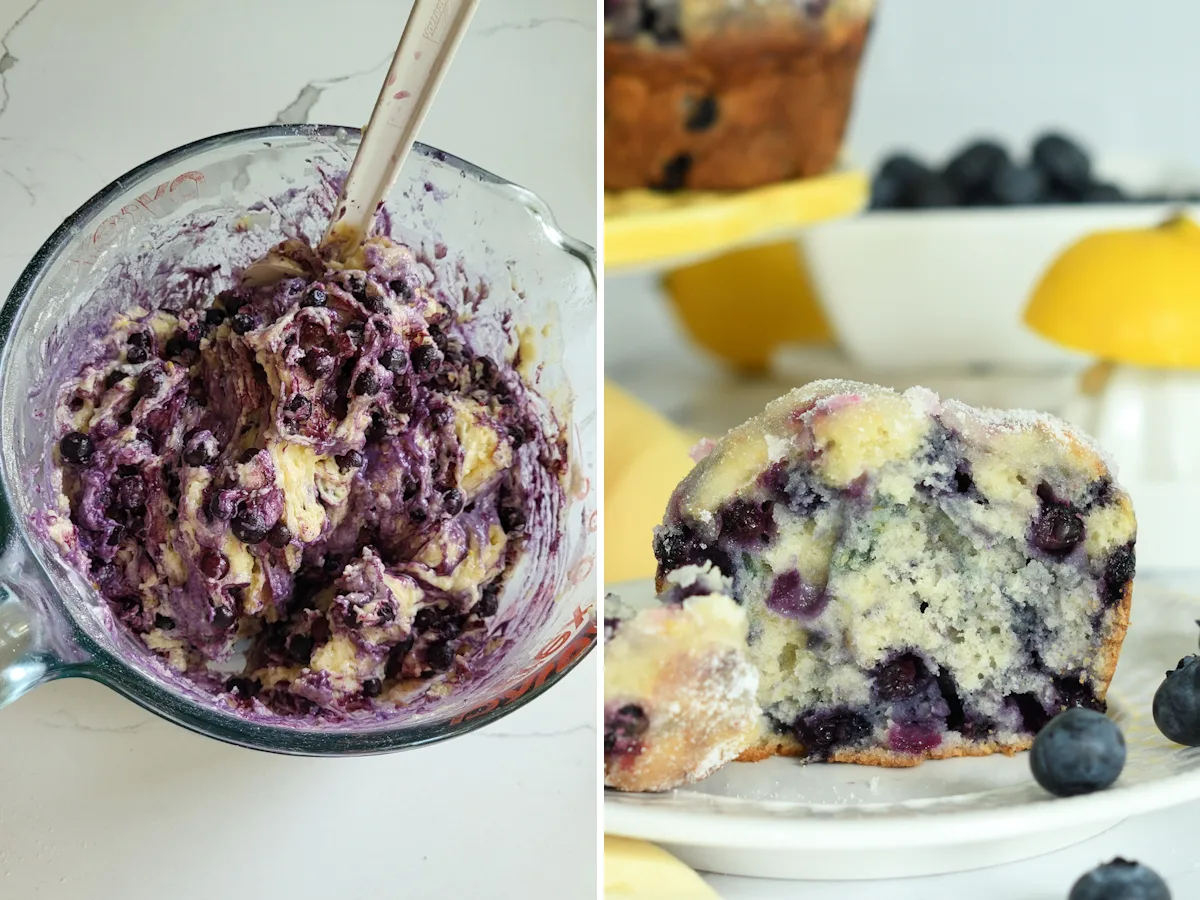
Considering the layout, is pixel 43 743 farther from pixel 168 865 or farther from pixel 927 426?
pixel 927 426

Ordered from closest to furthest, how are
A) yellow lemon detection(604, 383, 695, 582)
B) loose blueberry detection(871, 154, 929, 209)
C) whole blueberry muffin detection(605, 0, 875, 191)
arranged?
1. yellow lemon detection(604, 383, 695, 582)
2. whole blueberry muffin detection(605, 0, 875, 191)
3. loose blueberry detection(871, 154, 929, 209)

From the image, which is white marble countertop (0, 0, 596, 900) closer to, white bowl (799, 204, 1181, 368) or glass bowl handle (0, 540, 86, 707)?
glass bowl handle (0, 540, 86, 707)

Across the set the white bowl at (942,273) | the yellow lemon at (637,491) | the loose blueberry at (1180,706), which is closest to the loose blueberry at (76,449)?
the yellow lemon at (637,491)

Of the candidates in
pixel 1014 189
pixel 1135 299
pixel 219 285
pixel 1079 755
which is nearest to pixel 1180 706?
pixel 1079 755

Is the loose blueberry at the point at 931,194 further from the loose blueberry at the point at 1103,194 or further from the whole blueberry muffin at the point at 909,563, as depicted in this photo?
the whole blueberry muffin at the point at 909,563

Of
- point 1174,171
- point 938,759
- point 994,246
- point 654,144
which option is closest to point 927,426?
point 938,759

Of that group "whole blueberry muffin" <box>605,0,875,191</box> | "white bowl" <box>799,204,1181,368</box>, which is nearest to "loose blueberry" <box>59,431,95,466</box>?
"whole blueberry muffin" <box>605,0,875,191</box>
